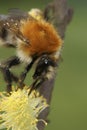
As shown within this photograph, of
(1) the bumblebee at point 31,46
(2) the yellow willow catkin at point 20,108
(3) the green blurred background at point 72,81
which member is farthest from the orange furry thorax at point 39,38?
(3) the green blurred background at point 72,81

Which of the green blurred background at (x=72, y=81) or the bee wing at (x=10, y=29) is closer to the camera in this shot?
the bee wing at (x=10, y=29)

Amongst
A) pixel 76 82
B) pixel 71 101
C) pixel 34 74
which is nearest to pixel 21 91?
pixel 34 74

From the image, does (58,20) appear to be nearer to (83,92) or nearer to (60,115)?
(60,115)

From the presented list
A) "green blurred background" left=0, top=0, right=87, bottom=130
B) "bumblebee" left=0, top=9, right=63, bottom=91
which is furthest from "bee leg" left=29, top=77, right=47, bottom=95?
"green blurred background" left=0, top=0, right=87, bottom=130

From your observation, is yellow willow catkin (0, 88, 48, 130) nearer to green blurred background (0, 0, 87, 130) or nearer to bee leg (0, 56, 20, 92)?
bee leg (0, 56, 20, 92)

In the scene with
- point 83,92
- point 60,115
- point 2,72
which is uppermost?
point 83,92

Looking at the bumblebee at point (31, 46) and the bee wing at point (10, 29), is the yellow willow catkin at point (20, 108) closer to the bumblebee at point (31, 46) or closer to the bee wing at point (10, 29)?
the bumblebee at point (31, 46)

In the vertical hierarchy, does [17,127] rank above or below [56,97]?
below
